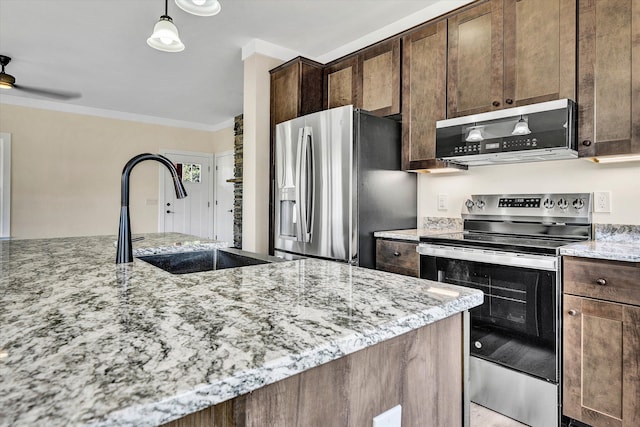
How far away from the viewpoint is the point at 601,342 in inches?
63.1

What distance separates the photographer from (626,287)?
1.53 meters

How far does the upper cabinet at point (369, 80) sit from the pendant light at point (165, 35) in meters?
1.44

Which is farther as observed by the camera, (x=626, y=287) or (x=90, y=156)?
(x=90, y=156)

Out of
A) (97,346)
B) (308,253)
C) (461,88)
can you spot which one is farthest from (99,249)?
(461,88)

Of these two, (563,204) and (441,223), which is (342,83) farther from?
(563,204)

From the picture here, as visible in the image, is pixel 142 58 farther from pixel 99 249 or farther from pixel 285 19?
pixel 99 249

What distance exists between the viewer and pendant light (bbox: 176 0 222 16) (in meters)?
1.73

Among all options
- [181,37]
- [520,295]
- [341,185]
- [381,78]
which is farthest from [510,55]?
[181,37]

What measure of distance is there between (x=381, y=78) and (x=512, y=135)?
3.72 ft

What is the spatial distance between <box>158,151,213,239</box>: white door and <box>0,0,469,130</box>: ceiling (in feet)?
5.93

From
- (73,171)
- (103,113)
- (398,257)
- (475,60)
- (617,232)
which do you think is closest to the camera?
(617,232)

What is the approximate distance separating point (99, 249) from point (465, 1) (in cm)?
262

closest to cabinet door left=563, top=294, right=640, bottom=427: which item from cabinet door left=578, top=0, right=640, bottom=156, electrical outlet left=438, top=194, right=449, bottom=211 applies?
cabinet door left=578, top=0, right=640, bottom=156

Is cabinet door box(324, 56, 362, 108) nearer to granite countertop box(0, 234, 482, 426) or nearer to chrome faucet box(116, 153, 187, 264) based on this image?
chrome faucet box(116, 153, 187, 264)
